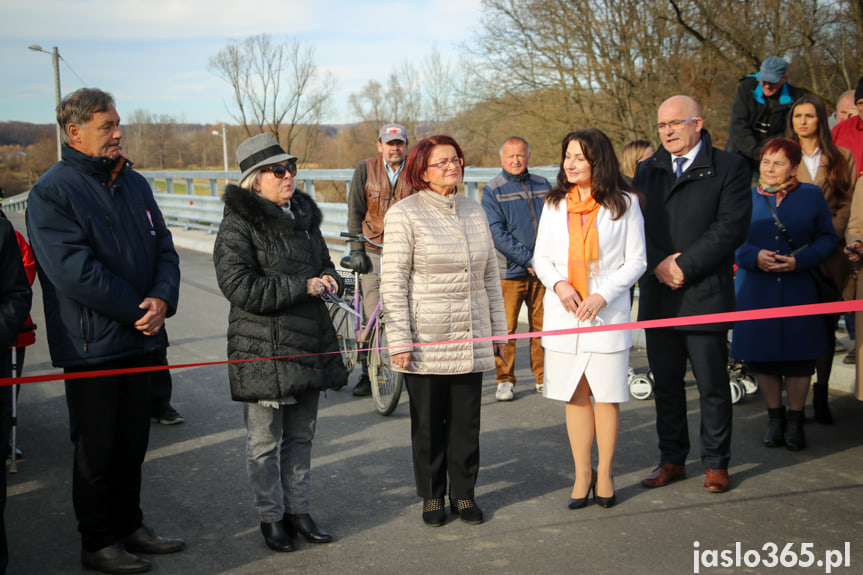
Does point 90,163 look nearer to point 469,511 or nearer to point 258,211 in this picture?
point 258,211

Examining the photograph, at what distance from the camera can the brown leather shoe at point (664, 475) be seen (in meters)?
4.67

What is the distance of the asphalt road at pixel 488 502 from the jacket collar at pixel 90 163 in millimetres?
1857

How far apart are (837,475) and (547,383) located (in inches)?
73.4

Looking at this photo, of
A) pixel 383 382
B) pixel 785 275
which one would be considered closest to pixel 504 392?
pixel 383 382

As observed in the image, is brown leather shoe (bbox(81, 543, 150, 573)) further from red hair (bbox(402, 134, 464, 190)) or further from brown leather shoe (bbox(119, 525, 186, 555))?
red hair (bbox(402, 134, 464, 190))

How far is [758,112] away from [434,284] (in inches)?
172

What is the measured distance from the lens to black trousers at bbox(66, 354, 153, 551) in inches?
145

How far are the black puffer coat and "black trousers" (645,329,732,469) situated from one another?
2.09 meters

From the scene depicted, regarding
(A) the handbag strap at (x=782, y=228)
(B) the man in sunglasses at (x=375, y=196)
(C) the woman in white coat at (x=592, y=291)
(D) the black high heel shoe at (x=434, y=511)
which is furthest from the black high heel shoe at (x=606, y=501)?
(B) the man in sunglasses at (x=375, y=196)

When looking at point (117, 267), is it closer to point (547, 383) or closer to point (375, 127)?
point (547, 383)

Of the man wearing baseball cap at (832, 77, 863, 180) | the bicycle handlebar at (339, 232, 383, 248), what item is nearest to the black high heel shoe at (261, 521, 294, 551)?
the bicycle handlebar at (339, 232, 383, 248)

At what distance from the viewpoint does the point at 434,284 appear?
4258 millimetres

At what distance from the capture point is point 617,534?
402 cm

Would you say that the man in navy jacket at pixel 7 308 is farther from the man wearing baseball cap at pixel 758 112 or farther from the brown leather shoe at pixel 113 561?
the man wearing baseball cap at pixel 758 112
